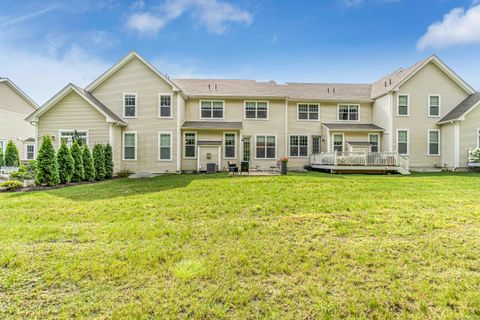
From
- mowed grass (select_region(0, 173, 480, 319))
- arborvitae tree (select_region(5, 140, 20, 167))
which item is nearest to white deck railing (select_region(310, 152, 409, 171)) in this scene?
mowed grass (select_region(0, 173, 480, 319))

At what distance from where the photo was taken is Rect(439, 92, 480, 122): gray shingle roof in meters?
17.4

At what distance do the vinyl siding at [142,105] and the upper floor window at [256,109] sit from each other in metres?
5.67

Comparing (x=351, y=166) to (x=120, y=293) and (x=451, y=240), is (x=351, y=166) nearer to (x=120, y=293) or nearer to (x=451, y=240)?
(x=451, y=240)

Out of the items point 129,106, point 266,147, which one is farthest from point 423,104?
point 129,106

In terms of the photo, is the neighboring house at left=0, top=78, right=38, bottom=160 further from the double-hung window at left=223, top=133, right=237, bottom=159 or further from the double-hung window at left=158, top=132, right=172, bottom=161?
the double-hung window at left=223, top=133, right=237, bottom=159

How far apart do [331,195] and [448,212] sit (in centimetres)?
301

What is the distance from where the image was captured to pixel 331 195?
27.1 ft

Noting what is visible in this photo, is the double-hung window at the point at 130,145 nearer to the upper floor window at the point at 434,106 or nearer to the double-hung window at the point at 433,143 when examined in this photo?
the double-hung window at the point at 433,143

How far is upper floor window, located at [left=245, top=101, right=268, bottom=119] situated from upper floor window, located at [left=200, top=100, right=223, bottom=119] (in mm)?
2143

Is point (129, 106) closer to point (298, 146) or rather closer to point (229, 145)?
point (229, 145)

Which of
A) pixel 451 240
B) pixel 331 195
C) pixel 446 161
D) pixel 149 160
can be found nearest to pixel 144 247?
pixel 451 240

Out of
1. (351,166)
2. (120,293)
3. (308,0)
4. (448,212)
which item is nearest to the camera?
(120,293)

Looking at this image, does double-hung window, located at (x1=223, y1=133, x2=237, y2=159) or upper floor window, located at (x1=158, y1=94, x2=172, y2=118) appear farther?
double-hung window, located at (x1=223, y1=133, x2=237, y2=159)

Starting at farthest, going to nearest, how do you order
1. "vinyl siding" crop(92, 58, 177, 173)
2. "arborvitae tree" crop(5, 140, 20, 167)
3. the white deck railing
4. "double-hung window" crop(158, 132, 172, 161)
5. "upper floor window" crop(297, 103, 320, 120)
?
"upper floor window" crop(297, 103, 320, 120), "arborvitae tree" crop(5, 140, 20, 167), "double-hung window" crop(158, 132, 172, 161), "vinyl siding" crop(92, 58, 177, 173), the white deck railing
